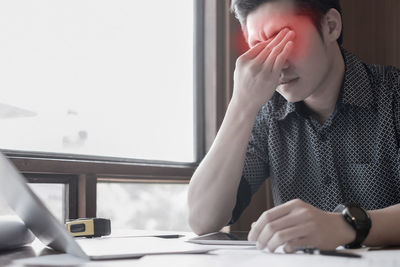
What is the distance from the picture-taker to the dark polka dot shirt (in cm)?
142

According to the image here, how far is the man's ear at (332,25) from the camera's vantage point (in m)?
1.48

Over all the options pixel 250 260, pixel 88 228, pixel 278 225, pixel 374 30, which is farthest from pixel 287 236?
pixel 374 30

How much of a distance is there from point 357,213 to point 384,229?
0.20ft

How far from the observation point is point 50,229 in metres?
0.78

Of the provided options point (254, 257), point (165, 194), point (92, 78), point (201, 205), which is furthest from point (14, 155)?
point (254, 257)

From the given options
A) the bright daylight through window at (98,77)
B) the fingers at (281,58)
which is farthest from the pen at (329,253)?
the bright daylight through window at (98,77)

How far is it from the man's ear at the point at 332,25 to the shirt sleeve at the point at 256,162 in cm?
30

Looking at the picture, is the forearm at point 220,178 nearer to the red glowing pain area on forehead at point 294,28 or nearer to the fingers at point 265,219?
the red glowing pain area on forehead at point 294,28

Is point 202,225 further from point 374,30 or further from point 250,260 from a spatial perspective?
point 374,30

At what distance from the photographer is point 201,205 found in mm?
1378

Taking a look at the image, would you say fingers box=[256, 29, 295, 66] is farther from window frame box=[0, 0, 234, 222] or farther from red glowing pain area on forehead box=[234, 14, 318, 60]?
window frame box=[0, 0, 234, 222]

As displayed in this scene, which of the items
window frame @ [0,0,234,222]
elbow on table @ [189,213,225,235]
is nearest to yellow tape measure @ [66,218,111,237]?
elbow on table @ [189,213,225,235]

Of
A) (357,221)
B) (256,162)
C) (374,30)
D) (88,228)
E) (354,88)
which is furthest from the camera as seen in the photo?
(374,30)

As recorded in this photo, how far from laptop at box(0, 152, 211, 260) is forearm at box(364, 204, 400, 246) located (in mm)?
326
